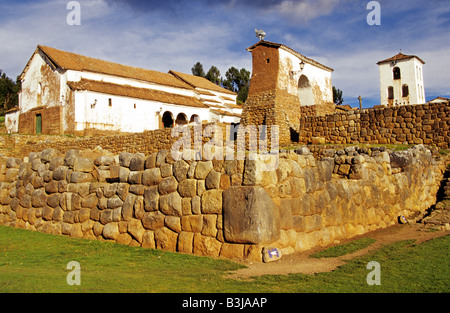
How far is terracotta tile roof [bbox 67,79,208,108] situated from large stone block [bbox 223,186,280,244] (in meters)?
26.8

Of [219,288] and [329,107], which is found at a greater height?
[329,107]

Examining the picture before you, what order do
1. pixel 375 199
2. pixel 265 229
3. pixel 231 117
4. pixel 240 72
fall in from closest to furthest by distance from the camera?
pixel 265 229 < pixel 375 199 < pixel 231 117 < pixel 240 72

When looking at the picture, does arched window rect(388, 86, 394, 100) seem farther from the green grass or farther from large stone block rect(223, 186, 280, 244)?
large stone block rect(223, 186, 280, 244)

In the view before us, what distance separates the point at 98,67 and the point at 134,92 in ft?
11.7

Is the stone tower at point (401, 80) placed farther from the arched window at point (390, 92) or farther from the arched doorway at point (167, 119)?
the arched doorway at point (167, 119)

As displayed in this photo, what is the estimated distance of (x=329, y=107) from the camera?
70.9 feet

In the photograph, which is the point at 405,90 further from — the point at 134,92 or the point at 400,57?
the point at 134,92

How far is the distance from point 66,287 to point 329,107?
62.8ft

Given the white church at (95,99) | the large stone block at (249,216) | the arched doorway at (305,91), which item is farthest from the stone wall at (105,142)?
the large stone block at (249,216)

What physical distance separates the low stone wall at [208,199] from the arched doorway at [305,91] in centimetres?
1466

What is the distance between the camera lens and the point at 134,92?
110 feet

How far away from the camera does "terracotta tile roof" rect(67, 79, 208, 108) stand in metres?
30.7
